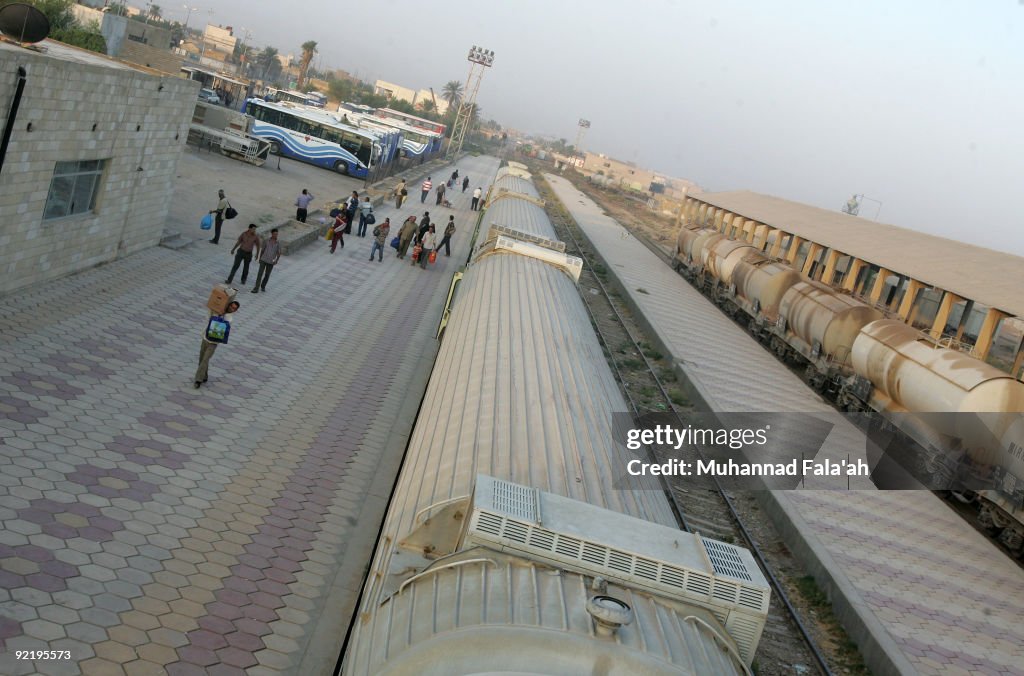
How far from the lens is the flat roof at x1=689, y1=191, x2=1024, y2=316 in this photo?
17766 mm

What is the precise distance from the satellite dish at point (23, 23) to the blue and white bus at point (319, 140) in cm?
3073

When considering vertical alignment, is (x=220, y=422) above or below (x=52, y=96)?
below

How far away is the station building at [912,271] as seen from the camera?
1750cm

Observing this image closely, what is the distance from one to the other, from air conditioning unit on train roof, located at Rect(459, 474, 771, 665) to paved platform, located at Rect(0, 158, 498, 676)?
2.70 metres

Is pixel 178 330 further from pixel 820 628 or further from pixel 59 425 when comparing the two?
pixel 820 628

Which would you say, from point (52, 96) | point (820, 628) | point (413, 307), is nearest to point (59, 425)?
point (52, 96)

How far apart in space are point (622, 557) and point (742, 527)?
24.9 ft

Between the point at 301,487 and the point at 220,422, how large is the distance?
5.14 feet

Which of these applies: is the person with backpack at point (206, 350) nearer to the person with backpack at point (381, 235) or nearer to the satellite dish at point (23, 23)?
the satellite dish at point (23, 23)

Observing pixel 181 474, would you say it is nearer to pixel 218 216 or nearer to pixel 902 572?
pixel 902 572

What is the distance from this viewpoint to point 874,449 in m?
Answer: 17.1

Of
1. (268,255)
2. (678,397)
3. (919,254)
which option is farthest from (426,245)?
(919,254)

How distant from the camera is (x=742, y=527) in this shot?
38.2 feet

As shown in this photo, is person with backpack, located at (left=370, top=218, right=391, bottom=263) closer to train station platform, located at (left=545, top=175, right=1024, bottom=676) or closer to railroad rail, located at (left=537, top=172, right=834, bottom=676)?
railroad rail, located at (left=537, top=172, right=834, bottom=676)
